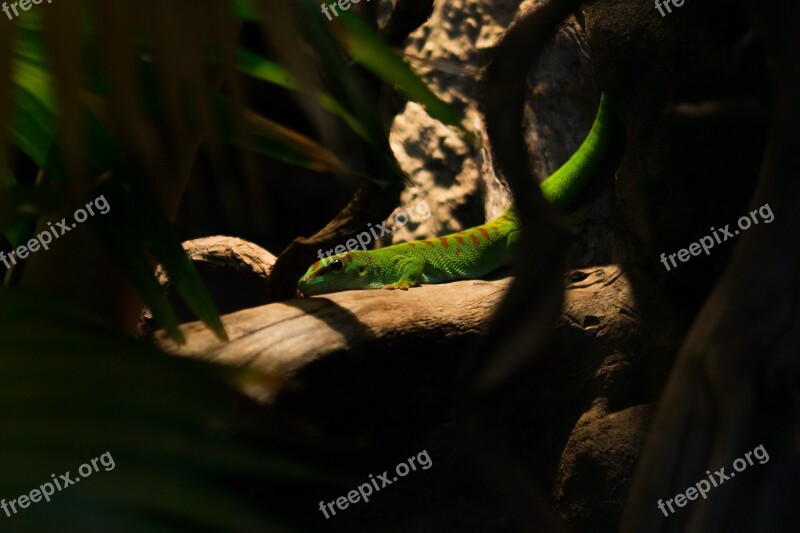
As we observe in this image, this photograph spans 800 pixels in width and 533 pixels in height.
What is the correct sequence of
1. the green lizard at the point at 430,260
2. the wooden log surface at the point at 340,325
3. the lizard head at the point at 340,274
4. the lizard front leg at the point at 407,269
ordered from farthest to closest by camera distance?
the lizard front leg at the point at 407,269 → the green lizard at the point at 430,260 → the lizard head at the point at 340,274 → the wooden log surface at the point at 340,325

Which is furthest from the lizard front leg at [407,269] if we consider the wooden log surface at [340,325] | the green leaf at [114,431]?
the green leaf at [114,431]

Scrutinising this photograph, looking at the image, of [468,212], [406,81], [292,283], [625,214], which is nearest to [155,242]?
[406,81]

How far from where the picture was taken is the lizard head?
4.18 meters

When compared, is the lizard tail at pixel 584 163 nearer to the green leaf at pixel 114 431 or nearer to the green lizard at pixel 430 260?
the green lizard at pixel 430 260

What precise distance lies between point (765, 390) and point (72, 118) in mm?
976

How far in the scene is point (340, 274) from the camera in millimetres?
4332

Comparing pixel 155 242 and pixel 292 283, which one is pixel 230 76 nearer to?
pixel 155 242

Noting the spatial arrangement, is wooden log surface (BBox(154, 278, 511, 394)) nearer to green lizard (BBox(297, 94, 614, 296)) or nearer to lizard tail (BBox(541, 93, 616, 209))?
lizard tail (BBox(541, 93, 616, 209))

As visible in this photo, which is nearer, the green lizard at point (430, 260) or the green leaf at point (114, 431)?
the green leaf at point (114, 431)

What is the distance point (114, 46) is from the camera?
0.67 m

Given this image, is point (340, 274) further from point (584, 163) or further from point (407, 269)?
point (584, 163)

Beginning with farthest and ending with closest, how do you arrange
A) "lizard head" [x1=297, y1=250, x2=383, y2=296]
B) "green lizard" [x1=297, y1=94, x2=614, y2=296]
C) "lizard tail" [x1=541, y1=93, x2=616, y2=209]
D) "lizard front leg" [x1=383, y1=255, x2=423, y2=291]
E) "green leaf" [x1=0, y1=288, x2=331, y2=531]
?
1. "lizard front leg" [x1=383, y1=255, x2=423, y2=291]
2. "green lizard" [x1=297, y1=94, x2=614, y2=296]
3. "lizard head" [x1=297, y1=250, x2=383, y2=296]
4. "lizard tail" [x1=541, y1=93, x2=616, y2=209]
5. "green leaf" [x1=0, y1=288, x2=331, y2=531]

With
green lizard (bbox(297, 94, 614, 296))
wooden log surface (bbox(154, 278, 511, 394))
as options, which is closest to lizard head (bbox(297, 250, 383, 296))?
green lizard (bbox(297, 94, 614, 296))

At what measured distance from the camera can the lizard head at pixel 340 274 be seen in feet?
13.7
